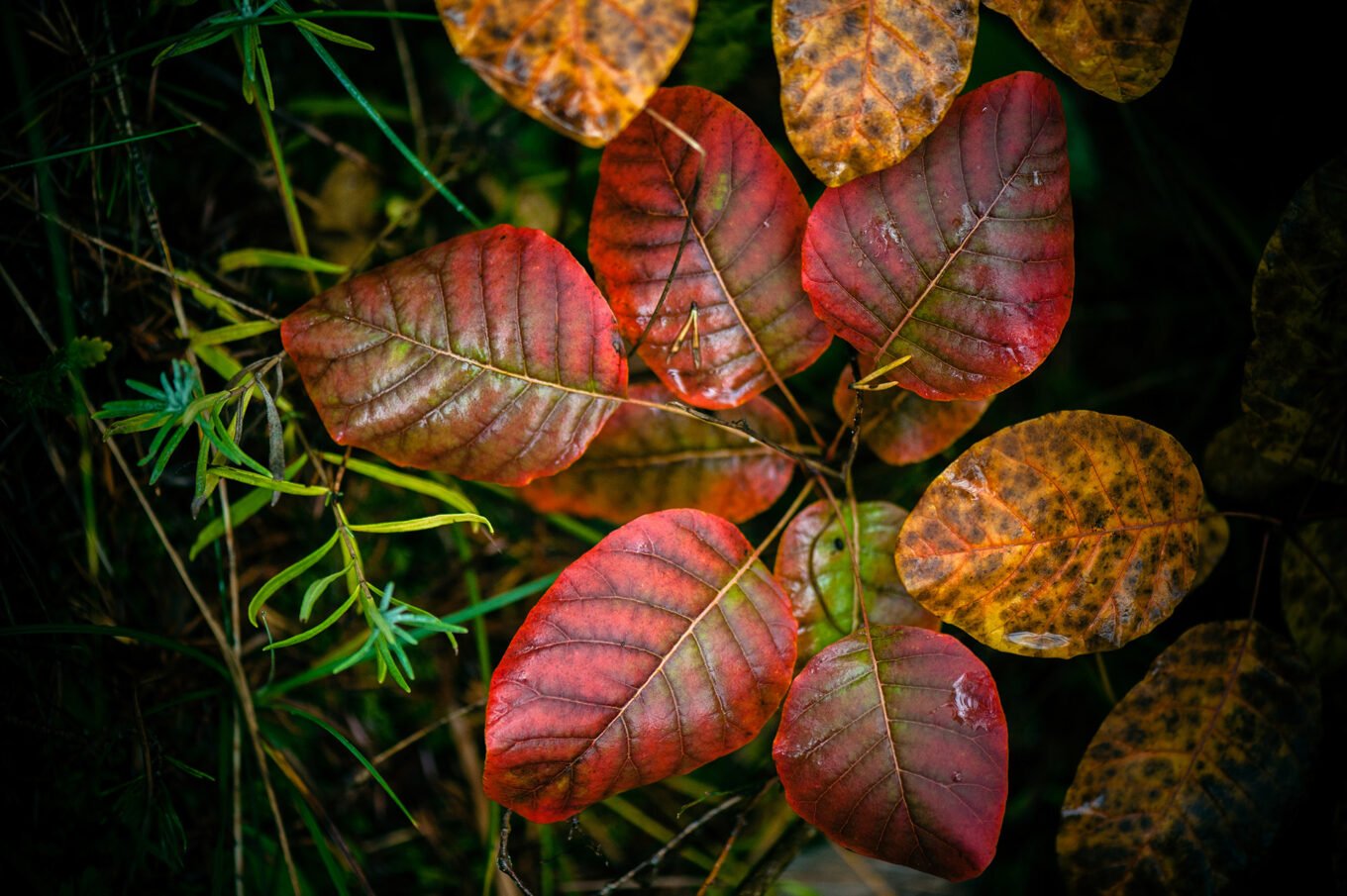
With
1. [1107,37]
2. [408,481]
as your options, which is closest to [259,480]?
[408,481]

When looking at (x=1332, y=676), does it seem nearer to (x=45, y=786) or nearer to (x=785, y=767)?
(x=785, y=767)

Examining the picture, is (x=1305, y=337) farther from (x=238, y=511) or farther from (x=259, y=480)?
(x=238, y=511)

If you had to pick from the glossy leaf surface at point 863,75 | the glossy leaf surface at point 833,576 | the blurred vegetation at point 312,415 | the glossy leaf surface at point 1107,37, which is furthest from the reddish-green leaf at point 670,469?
the glossy leaf surface at point 1107,37

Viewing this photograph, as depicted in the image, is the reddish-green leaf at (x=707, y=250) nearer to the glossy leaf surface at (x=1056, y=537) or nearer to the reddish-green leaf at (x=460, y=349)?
the reddish-green leaf at (x=460, y=349)

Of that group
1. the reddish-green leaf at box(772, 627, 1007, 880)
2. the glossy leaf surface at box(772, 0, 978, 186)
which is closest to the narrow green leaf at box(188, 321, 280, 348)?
the glossy leaf surface at box(772, 0, 978, 186)

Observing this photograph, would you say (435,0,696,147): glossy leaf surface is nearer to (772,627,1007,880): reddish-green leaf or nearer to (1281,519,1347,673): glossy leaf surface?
(772,627,1007,880): reddish-green leaf

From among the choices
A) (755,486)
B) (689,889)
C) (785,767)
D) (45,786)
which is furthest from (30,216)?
(689,889)

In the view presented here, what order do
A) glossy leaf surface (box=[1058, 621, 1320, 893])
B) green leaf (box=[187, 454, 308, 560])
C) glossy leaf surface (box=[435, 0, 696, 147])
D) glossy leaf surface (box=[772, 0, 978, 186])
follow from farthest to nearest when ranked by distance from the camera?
green leaf (box=[187, 454, 308, 560])
glossy leaf surface (box=[1058, 621, 1320, 893])
glossy leaf surface (box=[772, 0, 978, 186])
glossy leaf surface (box=[435, 0, 696, 147])
